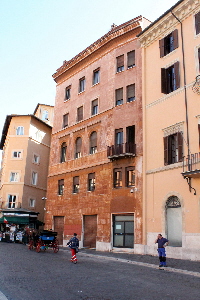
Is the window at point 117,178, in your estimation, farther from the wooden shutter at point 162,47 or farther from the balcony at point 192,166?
the wooden shutter at point 162,47

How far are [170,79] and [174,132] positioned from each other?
422 cm

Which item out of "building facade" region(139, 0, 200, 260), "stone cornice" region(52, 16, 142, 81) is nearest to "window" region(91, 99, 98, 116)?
"stone cornice" region(52, 16, 142, 81)

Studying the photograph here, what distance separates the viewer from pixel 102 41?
91.2 feet

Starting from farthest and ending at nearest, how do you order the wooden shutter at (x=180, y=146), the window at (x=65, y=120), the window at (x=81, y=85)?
the window at (x=65, y=120), the window at (x=81, y=85), the wooden shutter at (x=180, y=146)

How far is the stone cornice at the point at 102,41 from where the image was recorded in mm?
25188

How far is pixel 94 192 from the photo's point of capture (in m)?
25.0

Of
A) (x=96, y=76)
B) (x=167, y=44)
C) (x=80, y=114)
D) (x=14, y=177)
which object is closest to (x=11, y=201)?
(x=14, y=177)

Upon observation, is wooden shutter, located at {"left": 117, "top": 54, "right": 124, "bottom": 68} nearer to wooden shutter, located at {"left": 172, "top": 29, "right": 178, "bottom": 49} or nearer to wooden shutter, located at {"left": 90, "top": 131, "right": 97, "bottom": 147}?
wooden shutter, located at {"left": 172, "top": 29, "right": 178, "bottom": 49}

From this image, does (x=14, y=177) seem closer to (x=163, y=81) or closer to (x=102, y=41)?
(x=102, y=41)

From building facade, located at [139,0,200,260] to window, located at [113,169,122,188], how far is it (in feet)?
8.36

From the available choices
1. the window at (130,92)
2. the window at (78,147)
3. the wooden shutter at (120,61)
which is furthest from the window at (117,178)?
the wooden shutter at (120,61)

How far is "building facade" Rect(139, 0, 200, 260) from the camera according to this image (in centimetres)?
1764

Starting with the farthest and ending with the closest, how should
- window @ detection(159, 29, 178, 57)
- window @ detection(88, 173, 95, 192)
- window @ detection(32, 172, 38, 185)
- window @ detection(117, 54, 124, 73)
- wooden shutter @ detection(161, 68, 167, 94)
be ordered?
window @ detection(32, 172, 38, 185) → window @ detection(117, 54, 124, 73) → window @ detection(88, 173, 95, 192) → window @ detection(159, 29, 178, 57) → wooden shutter @ detection(161, 68, 167, 94)

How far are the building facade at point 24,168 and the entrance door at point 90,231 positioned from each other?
13822mm
